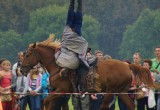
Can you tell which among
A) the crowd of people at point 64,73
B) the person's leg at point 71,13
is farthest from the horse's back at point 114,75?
the person's leg at point 71,13

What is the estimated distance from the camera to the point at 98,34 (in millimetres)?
109750

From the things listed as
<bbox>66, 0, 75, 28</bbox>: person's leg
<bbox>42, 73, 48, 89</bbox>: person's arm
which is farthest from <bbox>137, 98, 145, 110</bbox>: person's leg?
<bbox>66, 0, 75, 28</bbox>: person's leg

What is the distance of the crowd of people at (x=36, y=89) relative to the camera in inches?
894

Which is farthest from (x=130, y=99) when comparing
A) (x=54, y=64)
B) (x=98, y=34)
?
(x=98, y=34)

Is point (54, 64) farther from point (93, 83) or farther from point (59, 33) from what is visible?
point (59, 33)

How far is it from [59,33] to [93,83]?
80.2m

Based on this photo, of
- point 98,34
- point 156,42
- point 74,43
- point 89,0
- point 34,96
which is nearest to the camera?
point 74,43

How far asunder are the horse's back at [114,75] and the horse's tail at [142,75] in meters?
0.17

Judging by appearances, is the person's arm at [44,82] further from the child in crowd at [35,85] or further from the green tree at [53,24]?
the green tree at [53,24]

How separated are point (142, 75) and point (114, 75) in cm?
76

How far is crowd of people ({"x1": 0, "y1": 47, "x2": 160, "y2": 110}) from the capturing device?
2270 centimetres

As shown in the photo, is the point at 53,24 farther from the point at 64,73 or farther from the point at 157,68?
the point at 64,73

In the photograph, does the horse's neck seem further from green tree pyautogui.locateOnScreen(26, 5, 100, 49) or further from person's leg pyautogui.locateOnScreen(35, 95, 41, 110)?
green tree pyautogui.locateOnScreen(26, 5, 100, 49)

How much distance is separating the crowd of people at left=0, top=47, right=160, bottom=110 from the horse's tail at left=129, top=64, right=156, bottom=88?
50 centimetres
